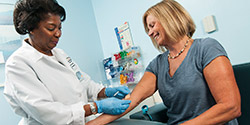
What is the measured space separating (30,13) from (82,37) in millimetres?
1911

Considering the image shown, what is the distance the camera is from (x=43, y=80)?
3.68 ft

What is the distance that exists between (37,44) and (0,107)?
131 cm

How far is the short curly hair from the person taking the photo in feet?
3.52

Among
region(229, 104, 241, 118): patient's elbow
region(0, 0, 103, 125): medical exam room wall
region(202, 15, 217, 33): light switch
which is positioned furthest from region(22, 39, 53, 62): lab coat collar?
region(0, 0, 103, 125): medical exam room wall

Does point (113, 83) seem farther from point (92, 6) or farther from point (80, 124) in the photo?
point (80, 124)

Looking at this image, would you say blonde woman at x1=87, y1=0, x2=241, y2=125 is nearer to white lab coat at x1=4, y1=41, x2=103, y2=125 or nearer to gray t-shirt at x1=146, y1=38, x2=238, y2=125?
gray t-shirt at x1=146, y1=38, x2=238, y2=125

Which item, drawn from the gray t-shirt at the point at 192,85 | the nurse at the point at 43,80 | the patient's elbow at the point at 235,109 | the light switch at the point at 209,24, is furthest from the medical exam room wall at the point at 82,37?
the patient's elbow at the point at 235,109

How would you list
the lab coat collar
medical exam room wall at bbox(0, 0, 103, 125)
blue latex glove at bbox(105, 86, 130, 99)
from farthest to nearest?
1. medical exam room wall at bbox(0, 0, 103, 125)
2. blue latex glove at bbox(105, 86, 130, 99)
3. the lab coat collar

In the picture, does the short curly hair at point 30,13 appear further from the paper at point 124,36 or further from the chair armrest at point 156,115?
the paper at point 124,36

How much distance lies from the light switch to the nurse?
1028 mm

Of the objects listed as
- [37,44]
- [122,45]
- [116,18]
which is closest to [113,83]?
[122,45]

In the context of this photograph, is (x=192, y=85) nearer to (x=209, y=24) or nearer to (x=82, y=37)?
(x=209, y=24)

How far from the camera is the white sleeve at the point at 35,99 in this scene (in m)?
0.98

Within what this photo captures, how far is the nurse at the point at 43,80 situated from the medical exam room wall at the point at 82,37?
4.99 feet
